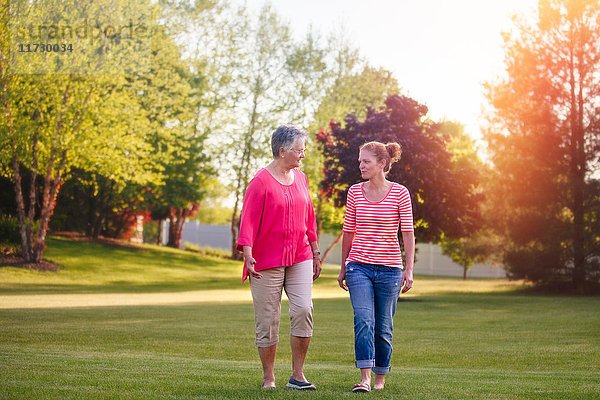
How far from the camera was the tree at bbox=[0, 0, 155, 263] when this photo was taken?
25672 millimetres

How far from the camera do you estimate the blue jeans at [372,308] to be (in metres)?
5.91

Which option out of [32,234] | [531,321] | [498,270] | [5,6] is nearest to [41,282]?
[32,234]

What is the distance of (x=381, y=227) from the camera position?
6.00 metres

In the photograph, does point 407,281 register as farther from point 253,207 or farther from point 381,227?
point 253,207

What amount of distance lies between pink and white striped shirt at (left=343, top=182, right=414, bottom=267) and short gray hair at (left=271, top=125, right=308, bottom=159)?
78 centimetres

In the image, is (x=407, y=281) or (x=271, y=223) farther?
(x=407, y=281)

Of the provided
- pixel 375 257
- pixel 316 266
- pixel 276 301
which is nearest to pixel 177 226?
Answer: pixel 316 266

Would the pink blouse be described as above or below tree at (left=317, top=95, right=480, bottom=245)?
below

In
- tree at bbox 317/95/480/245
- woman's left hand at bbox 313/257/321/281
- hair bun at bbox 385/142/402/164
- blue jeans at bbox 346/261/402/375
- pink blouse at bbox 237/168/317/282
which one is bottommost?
blue jeans at bbox 346/261/402/375

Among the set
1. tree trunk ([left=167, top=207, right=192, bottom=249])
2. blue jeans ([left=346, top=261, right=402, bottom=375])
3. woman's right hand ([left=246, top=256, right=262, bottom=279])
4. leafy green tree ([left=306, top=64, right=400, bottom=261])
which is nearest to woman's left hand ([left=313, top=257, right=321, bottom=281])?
blue jeans ([left=346, top=261, right=402, bottom=375])

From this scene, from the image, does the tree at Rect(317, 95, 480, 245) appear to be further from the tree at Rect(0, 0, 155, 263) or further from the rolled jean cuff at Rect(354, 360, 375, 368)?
the rolled jean cuff at Rect(354, 360, 375, 368)

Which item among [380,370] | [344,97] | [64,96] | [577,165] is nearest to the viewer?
[380,370]

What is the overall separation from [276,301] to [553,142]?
83.6 ft

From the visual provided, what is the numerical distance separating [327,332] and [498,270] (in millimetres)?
42305
